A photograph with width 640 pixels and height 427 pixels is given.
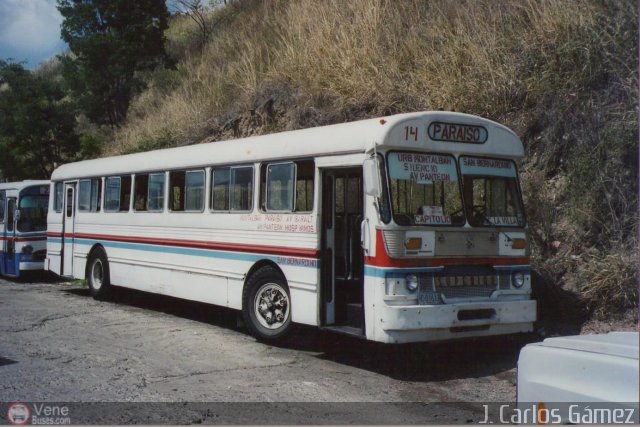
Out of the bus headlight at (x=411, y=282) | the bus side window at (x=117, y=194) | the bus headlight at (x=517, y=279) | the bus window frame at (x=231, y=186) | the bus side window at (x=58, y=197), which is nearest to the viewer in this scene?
the bus headlight at (x=411, y=282)

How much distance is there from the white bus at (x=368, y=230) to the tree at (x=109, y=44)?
19788 mm

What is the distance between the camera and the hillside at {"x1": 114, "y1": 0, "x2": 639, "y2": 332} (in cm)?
990

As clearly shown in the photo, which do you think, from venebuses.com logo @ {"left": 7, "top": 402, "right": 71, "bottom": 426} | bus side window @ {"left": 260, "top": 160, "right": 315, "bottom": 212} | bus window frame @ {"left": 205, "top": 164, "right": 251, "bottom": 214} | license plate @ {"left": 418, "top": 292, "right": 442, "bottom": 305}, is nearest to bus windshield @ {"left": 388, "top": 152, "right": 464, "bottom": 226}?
license plate @ {"left": 418, "top": 292, "right": 442, "bottom": 305}

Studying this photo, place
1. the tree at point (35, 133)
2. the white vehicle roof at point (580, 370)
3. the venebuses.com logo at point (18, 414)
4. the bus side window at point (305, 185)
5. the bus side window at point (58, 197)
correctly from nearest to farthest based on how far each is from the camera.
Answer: the white vehicle roof at point (580, 370)
the venebuses.com logo at point (18, 414)
the bus side window at point (305, 185)
the bus side window at point (58, 197)
the tree at point (35, 133)

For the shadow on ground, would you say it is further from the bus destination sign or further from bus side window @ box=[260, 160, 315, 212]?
the bus destination sign

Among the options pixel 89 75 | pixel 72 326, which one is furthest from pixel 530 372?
pixel 89 75

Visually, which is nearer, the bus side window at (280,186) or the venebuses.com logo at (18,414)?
the venebuses.com logo at (18,414)

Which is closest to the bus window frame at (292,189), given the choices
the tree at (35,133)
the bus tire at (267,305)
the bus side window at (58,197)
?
the bus tire at (267,305)

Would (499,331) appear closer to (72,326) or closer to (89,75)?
(72,326)

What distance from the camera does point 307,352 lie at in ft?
29.5

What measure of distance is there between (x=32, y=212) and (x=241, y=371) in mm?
12119

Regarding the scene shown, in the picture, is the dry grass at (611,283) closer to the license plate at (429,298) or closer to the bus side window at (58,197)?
the license plate at (429,298)

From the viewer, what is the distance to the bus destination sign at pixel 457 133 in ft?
26.4

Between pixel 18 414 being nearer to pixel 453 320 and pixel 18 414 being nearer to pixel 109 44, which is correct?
pixel 453 320
